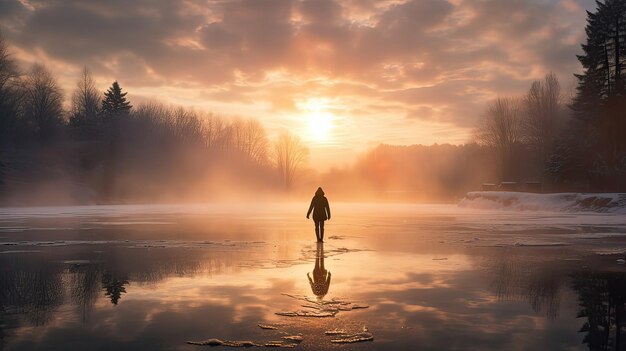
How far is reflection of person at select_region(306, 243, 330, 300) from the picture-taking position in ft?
29.9

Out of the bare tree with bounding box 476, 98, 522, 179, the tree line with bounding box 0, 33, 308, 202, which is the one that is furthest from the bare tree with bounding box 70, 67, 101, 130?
the bare tree with bounding box 476, 98, 522, 179

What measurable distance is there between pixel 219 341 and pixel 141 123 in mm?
99736

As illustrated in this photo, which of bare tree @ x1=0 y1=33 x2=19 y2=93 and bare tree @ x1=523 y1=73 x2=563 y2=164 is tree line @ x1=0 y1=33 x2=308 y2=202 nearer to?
bare tree @ x1=0 y1=33 x2=19 y2=93

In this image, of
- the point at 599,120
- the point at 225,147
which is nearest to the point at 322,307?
the point at 599,120

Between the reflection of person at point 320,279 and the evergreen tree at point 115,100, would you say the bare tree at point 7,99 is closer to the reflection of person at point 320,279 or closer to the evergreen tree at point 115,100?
the evergreen tree at point 115,100

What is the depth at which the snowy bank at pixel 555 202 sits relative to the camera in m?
38.8

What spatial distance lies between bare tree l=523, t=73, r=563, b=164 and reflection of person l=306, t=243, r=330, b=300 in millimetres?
66522

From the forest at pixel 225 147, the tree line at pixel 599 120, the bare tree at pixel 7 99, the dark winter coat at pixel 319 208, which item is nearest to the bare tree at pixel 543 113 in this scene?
the forest at pixel 225 147

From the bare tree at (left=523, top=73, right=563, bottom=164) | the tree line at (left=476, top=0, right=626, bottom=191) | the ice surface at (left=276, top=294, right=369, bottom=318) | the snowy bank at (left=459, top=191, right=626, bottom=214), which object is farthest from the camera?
the bare tree at (left=523, top=73, right=563, bottom=164)

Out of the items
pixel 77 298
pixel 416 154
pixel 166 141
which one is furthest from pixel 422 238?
pixel 416 154

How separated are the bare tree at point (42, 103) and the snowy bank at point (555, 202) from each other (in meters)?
74.1

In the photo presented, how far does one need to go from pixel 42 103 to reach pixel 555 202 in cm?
8725

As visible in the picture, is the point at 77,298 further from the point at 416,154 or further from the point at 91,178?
the point at 416,154

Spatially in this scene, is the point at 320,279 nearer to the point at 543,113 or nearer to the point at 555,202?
the point at 555,202
